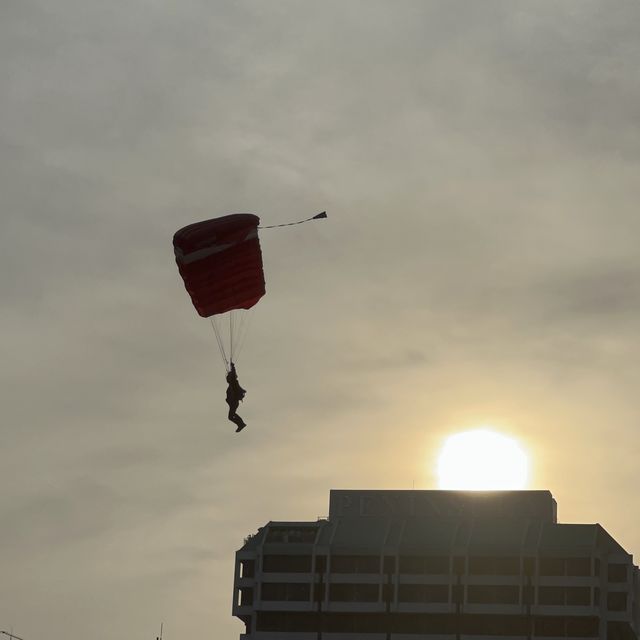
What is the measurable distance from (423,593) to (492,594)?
8493 millimetres

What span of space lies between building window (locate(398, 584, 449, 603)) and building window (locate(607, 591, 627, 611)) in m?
19.5

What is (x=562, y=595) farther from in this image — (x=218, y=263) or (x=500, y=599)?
(x=218, y=263)

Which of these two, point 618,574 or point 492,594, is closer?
point 618,574

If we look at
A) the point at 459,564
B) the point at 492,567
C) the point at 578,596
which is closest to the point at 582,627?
the point at 578,596

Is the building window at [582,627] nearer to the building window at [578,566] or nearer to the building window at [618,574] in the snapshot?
the building window at [578,566]

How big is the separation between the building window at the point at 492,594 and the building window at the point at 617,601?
11.0 meters

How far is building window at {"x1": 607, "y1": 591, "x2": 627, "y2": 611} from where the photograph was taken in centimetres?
19438

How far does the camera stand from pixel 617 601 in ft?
639

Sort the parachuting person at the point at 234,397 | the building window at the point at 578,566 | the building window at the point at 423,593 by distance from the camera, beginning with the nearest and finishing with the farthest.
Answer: the parachuting person at the point at 234,397 < the building window at the point at 578,566 < the building window at the point at 423,593

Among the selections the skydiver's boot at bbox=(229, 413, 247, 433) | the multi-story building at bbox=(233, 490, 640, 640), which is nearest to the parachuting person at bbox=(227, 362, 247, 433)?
the skydiver's boot at bbox=(229, 413, 247, 433)

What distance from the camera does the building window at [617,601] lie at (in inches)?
7653

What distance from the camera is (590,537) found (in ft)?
649

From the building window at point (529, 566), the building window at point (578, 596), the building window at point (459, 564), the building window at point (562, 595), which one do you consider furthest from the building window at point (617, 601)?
the building window at point (459, 564)

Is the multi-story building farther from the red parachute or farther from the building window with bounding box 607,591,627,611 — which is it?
the red parachute
